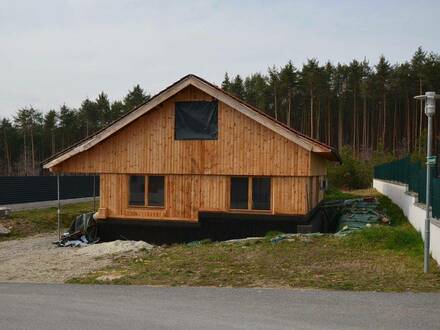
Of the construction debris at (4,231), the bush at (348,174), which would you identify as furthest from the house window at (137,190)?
the bush at (348,174)

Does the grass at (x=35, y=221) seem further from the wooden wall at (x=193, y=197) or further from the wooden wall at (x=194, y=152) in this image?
the wooden wall at (x=193, y=197)

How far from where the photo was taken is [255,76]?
7181 centimetres

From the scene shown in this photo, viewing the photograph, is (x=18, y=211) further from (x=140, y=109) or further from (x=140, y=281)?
(x=140, y=281)

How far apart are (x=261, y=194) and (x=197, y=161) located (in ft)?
8.93

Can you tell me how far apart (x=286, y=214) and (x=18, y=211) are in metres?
17.2

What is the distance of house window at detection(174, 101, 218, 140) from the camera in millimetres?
18531

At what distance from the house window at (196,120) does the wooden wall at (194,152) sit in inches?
8.2

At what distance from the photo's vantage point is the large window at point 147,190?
19.2 m

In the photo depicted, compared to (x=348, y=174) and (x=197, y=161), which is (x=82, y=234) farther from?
(x=348, y=174)

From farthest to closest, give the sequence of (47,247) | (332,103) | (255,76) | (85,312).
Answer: (255,76)
(332,103)
(47,247)
(85,312)

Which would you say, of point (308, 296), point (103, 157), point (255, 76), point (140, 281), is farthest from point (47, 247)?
point (255, 76)

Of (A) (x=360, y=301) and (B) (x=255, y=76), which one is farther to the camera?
(B) (x=255, y=76)

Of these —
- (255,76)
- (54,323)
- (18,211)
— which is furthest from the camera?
(255,76)

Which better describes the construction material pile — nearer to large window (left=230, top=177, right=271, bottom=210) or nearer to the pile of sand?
large window (left=230, top=177, right=271, bottom=210)
